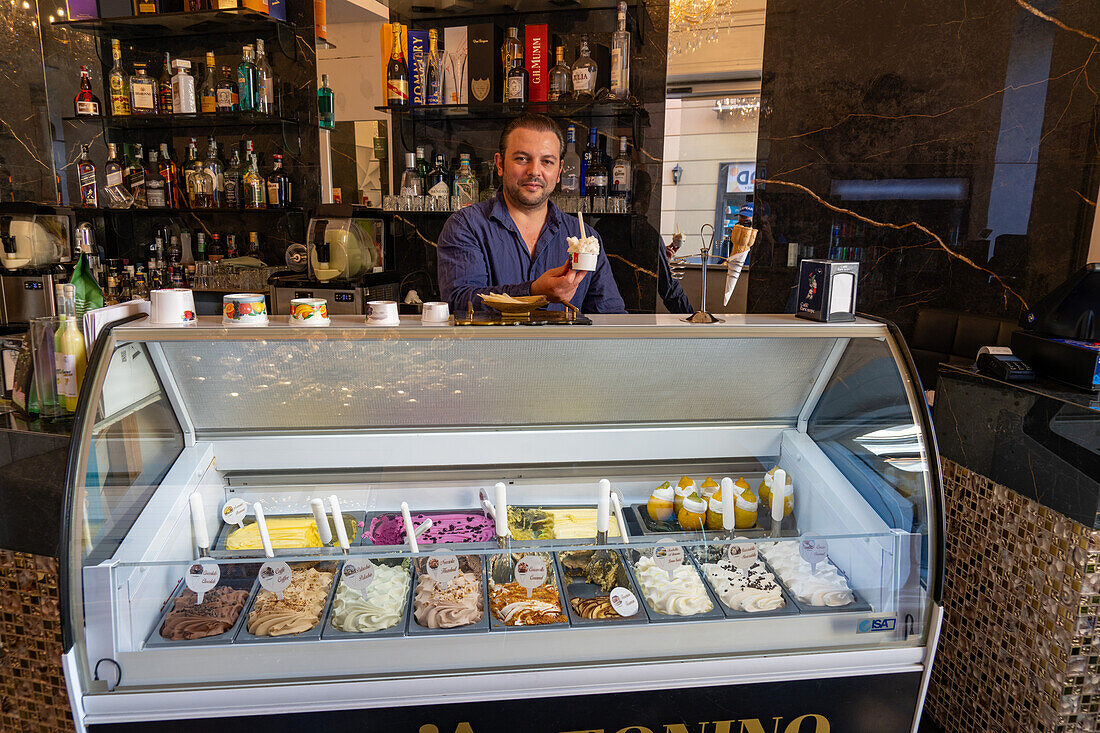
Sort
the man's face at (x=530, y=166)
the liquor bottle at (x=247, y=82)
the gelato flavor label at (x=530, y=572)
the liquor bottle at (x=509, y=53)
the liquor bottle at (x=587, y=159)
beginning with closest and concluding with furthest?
the gelato flavor label at (x=530, y=572) < the man's face at (x=530, y=166) < the liquor bottle at (x=509, y=53) < the liquor bottle at (x=587, y=159) < the liquor bottle at (x=247, y=82)

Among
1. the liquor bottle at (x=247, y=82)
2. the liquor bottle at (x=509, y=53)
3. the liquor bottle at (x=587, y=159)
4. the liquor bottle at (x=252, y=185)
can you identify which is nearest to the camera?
the liquor bottle at (x=509, y=53)

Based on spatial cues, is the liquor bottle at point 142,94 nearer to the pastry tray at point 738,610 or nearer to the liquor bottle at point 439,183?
the liquor bottle at point 439,183

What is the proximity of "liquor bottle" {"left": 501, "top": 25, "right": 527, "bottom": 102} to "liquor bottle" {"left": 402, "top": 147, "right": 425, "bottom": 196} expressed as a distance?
0.63 meters

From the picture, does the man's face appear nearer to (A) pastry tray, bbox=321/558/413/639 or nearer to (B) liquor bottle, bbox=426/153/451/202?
(B) liquor bottle, bbox=426/153/451/202

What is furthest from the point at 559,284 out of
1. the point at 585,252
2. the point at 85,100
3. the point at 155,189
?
the point at 85,100

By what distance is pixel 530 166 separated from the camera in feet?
8.54

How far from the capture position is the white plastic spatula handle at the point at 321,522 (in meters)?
1.71

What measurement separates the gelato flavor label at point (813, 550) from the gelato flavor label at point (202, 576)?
53.6 inches

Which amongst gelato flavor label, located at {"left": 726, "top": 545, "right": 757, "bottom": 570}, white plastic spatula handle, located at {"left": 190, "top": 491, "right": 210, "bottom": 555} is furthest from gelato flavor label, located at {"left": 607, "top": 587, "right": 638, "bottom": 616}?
white plastic spatula handle, located at {"left": 190, "top": 491, "right": 210, "bottom": 555}

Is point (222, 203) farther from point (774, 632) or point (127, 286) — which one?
point (774, 632)

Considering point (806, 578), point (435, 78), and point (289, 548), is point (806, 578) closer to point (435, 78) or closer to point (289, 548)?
point (289, 548)

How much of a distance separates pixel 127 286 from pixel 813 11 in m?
4.42

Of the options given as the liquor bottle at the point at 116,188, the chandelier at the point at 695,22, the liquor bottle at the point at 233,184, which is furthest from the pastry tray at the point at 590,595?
the liquor bottle at the point at 116,188

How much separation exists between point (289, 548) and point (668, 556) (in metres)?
0.94
